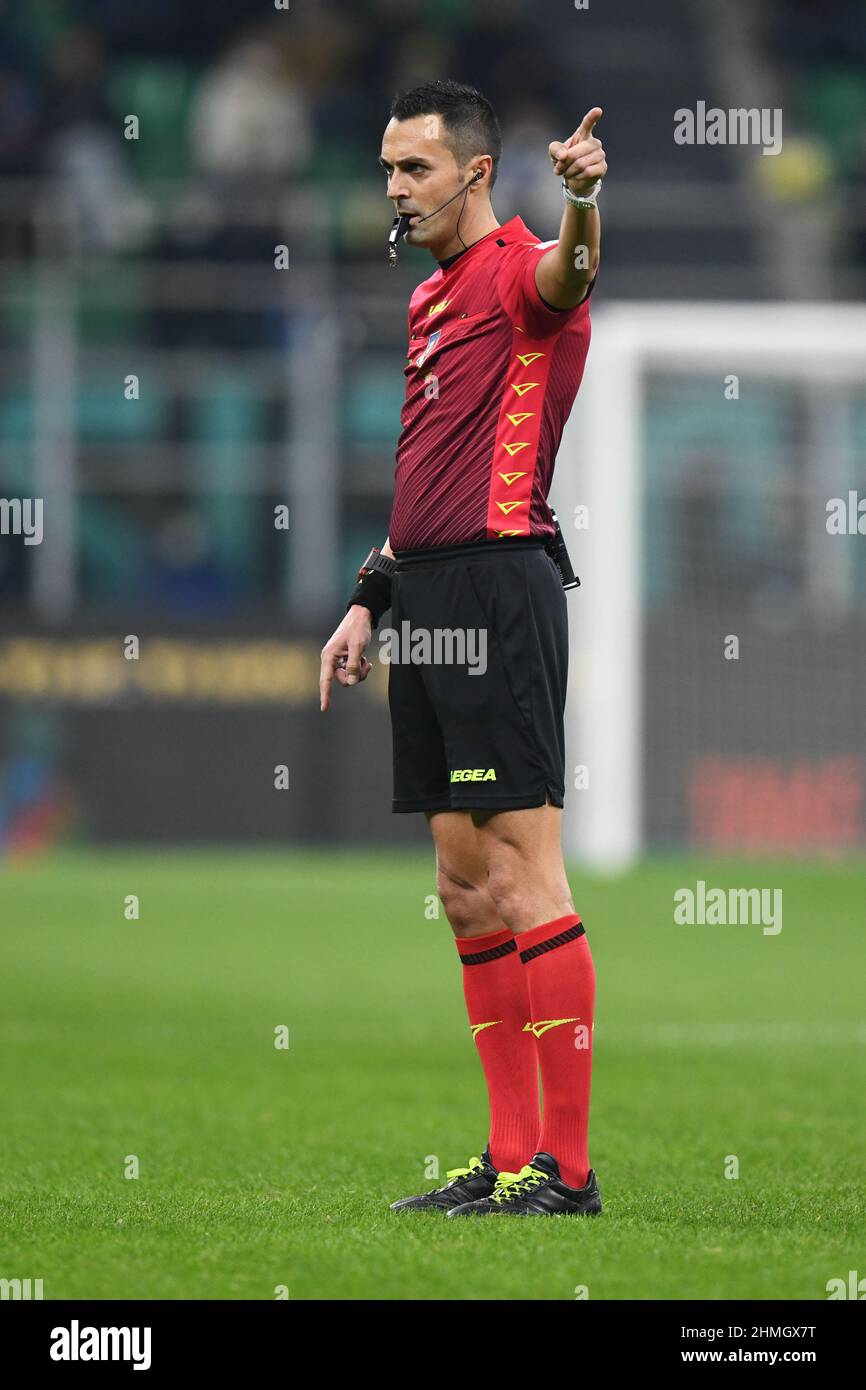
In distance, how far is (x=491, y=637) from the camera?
4504mm

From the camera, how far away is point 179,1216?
4445 millimetres

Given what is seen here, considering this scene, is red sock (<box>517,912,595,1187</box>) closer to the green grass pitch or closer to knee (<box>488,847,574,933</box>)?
knee (<box>488,847,574,933</box>)

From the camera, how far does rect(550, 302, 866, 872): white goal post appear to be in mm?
15031

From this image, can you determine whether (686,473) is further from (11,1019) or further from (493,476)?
(493,476)

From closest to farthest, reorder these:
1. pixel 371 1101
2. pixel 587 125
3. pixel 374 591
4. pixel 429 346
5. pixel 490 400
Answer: pixel 587 125 → pixel 490 400 → pixel 429 346 → pixel 374 591 → pixel 371 1101

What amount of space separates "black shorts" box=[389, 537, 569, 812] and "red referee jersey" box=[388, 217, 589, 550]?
73 mm

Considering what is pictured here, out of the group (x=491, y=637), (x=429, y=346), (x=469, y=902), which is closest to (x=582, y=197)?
(x=429, y=346)

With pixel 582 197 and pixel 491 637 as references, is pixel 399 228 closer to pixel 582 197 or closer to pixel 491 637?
pixel 582 197

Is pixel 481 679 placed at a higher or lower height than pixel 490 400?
lower

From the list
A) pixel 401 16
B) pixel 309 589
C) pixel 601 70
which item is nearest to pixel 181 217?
pixel 309 589

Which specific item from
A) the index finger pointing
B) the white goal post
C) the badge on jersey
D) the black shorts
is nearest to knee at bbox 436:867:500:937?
the black shorts

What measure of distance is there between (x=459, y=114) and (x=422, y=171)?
138mm

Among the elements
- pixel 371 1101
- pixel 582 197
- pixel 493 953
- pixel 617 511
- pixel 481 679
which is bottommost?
pixel 371 1101
